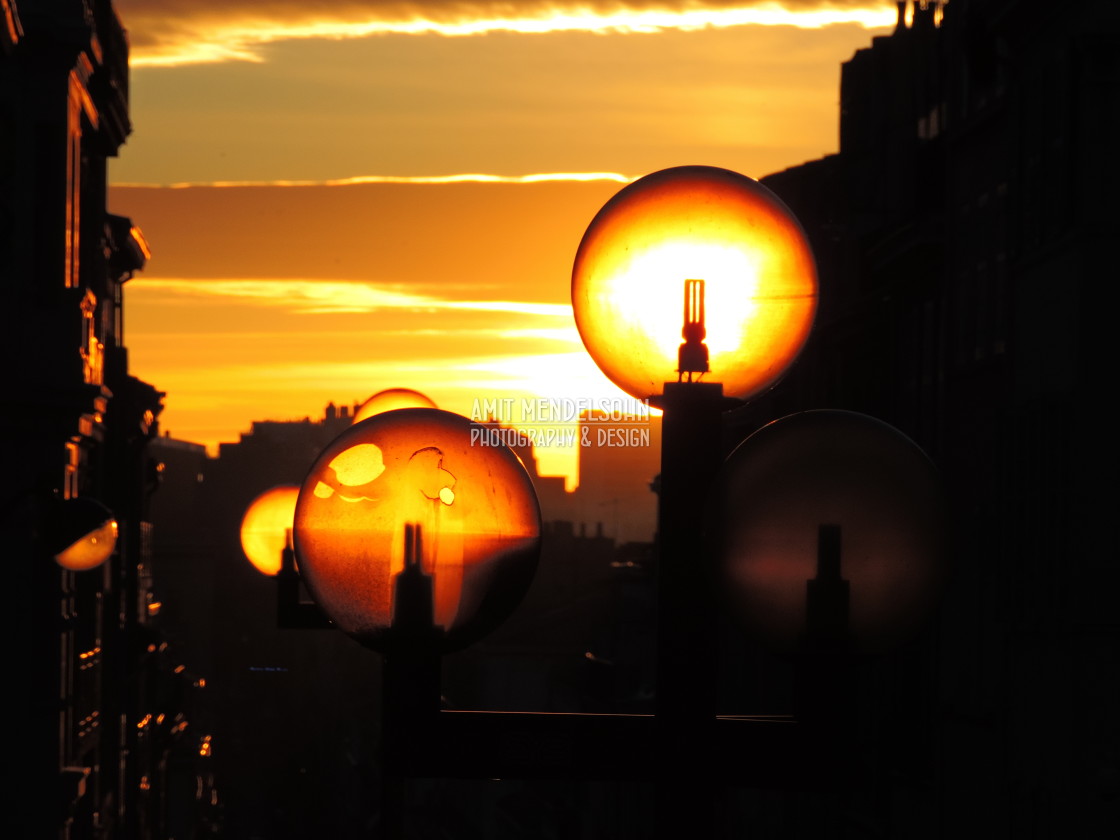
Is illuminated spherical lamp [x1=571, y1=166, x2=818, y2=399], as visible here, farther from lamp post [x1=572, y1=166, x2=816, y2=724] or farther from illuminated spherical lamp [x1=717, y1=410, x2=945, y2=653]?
illuminated spherical lamp [x1=717, y1=410, x2=945, y2=653]

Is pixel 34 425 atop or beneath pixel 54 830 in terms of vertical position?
atop

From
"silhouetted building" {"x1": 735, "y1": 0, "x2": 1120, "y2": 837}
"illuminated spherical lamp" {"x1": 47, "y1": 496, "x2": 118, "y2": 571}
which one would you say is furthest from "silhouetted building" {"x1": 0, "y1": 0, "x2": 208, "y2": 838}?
"silhouetted building" {"x1": 735, "y1": 0, "x2": 1120, "y2": 837}

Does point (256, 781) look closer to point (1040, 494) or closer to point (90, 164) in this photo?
point (90, 164)

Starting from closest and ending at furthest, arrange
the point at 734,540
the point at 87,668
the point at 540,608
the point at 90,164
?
the point at 734,540
the point at 87,668
the point at 90,164
the point at 540,608

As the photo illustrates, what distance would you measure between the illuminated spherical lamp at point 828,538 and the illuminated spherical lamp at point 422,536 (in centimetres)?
60

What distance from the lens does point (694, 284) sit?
3729 millimetres

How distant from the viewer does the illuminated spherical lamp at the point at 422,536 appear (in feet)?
12.7

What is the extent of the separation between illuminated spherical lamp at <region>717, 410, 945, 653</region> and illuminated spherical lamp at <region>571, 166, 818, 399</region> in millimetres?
299

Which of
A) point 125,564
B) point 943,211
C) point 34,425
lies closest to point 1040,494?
point 943,211

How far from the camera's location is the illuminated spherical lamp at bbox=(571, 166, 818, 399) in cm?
375

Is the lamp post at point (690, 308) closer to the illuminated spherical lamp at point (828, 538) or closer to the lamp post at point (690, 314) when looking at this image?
the lamp post at point (690, 314)

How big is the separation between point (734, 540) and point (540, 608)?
69676mm

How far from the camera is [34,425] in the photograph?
84.2 ft

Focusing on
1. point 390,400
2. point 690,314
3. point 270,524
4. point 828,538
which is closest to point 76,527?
point 270,524
